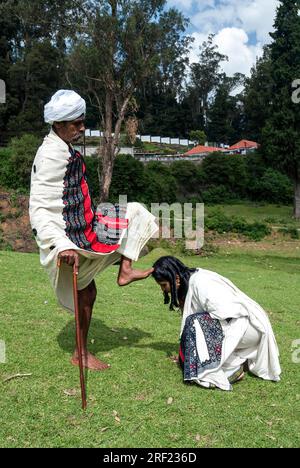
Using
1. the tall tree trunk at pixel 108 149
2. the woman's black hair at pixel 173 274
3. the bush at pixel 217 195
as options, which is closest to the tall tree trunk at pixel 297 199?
the bush at pixel 217 195

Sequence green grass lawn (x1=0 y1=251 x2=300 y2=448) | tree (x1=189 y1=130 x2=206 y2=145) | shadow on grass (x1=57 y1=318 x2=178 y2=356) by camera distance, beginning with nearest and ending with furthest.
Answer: green grass lawn (x1=0 y1=251 x2=300 y2=448) → shadow on grass (x1=57 y1=318 x2=178 y2=356) → tree (x1=189 y1=130 x2=206 y2=145)

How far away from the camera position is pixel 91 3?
24.1 meters

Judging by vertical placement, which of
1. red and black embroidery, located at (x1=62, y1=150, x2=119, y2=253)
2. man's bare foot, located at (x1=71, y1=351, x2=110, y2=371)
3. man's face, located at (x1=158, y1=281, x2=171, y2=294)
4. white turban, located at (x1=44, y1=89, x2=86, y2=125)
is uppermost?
white turban, located at (x1=44, y1=89, x2=86, y2=125)

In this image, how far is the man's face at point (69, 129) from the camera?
4145mm

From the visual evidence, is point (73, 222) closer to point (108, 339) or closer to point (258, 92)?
point (108, 339)

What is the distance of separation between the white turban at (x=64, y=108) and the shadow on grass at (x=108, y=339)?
2.18 m

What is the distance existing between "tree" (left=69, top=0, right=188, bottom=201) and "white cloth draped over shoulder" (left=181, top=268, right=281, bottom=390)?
2084cm

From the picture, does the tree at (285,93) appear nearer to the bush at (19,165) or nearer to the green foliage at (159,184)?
the green foliage at (159,184)

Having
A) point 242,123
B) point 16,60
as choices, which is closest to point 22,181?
point 16,60

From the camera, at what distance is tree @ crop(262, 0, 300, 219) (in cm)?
2441

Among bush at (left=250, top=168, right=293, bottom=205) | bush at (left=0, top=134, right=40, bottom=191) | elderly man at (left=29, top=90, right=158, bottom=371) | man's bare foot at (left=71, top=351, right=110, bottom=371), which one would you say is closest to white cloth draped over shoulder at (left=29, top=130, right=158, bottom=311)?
elderly man at (left=29, top=90, right=158, bottom=371)

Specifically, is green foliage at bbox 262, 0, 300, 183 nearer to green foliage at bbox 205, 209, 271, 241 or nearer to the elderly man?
green foliage at bbox 205, 209, 271, 241

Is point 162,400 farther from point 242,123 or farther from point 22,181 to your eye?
point 242,123

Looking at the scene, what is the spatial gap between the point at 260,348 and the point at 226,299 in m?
0.59
